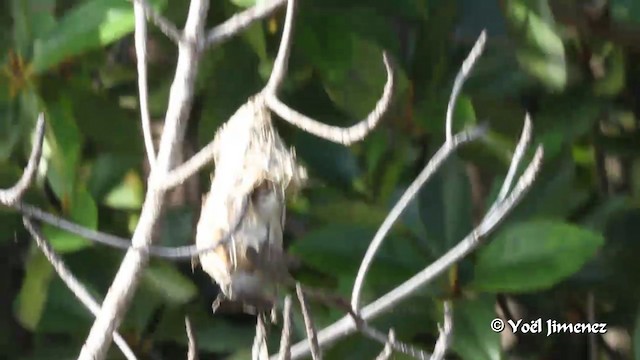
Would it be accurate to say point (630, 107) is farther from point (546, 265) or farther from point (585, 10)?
point (546, 265)

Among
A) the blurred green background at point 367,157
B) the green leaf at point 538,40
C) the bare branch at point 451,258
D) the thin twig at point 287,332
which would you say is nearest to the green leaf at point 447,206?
the blurred green background at point 367,157

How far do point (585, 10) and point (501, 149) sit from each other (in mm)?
162

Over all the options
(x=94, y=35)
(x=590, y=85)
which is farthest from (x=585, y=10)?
(x=94, y=35)

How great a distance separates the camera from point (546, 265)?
709 mm

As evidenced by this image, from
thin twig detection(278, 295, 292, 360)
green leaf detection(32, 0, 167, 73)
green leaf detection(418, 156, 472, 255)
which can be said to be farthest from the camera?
green leaf detection(418, 156, 472, 255)

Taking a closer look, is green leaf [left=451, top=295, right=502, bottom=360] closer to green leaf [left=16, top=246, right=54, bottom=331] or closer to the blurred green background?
the blurred green background

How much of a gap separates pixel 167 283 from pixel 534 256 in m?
0.36

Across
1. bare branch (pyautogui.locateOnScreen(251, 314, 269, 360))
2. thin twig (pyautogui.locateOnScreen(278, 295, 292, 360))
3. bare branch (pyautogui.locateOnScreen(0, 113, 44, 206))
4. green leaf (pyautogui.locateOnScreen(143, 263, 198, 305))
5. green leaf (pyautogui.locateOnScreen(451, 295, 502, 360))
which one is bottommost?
green leaf (pyautogui.locateOnScreen(451, 295, 502, 360))

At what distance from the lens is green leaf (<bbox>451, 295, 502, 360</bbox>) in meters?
0.72

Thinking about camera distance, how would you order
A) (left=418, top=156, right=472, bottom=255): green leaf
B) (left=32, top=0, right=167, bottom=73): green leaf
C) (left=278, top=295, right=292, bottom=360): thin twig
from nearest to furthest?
(left=278, top=295, right=292, bottom=360): thin twig
(left=32, top=0, right=167, bottom=73): green leaf
(left=418, top=156, right=472, bottom=255): green leaf

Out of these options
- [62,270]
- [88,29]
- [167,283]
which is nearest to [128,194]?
[167,283]

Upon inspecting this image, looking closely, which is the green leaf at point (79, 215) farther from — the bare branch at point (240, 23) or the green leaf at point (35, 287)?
the bare branch at point (240, 23)

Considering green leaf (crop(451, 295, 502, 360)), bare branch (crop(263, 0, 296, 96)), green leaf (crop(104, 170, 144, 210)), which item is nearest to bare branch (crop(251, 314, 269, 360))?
bare branch (crop(263, 0, 296, 96))

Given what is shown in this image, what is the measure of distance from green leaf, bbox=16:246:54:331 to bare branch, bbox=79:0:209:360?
34 centimetres
